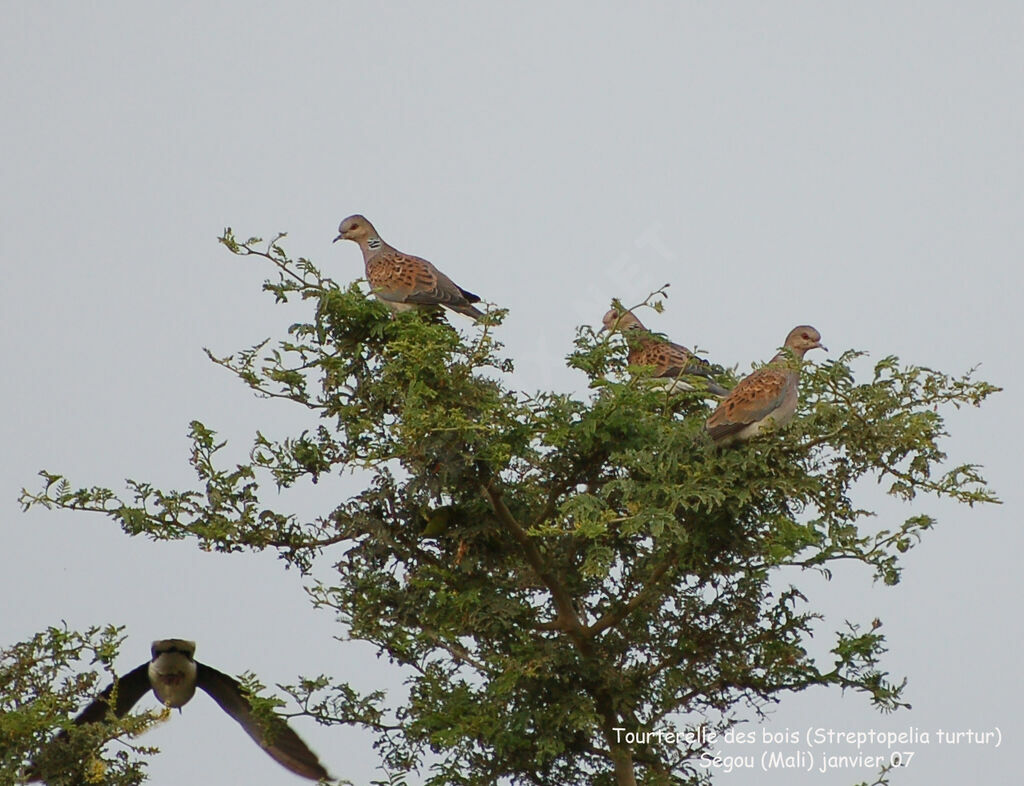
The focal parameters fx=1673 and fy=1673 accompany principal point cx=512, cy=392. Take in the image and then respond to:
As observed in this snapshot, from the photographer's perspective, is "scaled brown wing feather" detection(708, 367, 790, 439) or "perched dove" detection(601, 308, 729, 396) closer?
"scaled brown wing feather" detection(708, 367, 790, 439)

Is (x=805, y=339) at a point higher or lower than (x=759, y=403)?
higher

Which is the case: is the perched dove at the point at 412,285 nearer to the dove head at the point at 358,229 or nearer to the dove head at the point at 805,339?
the dove head at the point at 358,229

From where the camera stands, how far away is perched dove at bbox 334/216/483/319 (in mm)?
10562

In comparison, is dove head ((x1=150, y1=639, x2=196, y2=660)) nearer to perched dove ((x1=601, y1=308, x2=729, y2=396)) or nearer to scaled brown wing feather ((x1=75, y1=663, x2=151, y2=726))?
scaled brown wing feather ((x1=75, y1=663, x2=151, y2=726))

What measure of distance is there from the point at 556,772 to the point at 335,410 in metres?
2.46

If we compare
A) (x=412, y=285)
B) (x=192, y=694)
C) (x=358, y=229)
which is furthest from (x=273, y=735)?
(x=358, y=229)

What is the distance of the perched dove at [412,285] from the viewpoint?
10562 mm

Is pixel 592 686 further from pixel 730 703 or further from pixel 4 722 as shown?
pixel 4 722

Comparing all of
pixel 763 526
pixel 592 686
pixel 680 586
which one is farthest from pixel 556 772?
pixel 763 526

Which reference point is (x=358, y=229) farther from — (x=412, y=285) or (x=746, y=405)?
(x=746, y=405)

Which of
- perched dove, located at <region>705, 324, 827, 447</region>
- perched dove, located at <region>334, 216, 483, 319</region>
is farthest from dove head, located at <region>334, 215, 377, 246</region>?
perched dove, located at <region>705, 324, 827, 447</region>

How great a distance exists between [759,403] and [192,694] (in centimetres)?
340

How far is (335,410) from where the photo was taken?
921 cm

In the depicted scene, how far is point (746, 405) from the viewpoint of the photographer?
8812mm
